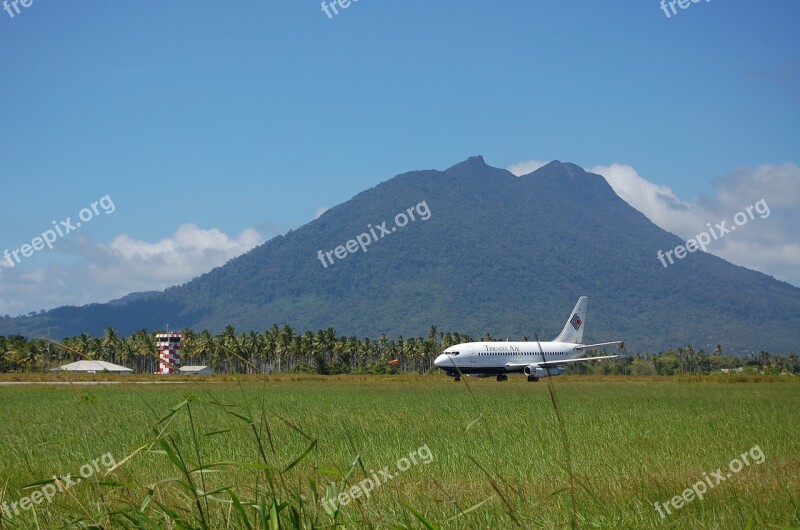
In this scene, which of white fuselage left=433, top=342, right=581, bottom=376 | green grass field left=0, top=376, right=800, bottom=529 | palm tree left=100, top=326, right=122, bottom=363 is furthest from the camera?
palm tree left=100, top=326, right=122, bottom=363

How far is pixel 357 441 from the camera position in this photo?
1623 centimetres

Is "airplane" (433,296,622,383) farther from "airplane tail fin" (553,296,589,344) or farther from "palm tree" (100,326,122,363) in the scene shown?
"palm tree" (100,326,122,363)

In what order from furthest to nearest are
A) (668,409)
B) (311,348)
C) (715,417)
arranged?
(311,348) → (668,409) → (715,417)

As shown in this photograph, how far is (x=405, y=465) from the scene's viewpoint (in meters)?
12.5

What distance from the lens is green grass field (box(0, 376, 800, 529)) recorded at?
4148 mm

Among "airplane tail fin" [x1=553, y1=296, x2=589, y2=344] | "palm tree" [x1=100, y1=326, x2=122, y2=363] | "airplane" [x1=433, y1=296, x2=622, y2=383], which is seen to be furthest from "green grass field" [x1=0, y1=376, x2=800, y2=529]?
"palm tree" [x1=100, y1=326, x2=122, y2=363]

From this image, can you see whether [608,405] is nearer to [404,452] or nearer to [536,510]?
[404,452]

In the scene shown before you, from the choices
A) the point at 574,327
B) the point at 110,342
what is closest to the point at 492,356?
the point at 574,327

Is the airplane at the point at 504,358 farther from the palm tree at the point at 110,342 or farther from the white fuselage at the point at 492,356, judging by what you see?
the palm tree at the point at 110,342

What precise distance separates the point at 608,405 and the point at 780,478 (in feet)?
60.1

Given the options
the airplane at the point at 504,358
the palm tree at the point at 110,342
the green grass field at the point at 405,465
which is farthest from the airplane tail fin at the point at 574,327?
the palm tree at the point at 110,342

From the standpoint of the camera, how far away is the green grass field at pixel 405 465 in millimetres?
4148

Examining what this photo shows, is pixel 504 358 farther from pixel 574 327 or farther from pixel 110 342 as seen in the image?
pixel 110 342

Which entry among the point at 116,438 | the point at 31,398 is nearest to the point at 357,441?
the point at 116,438
